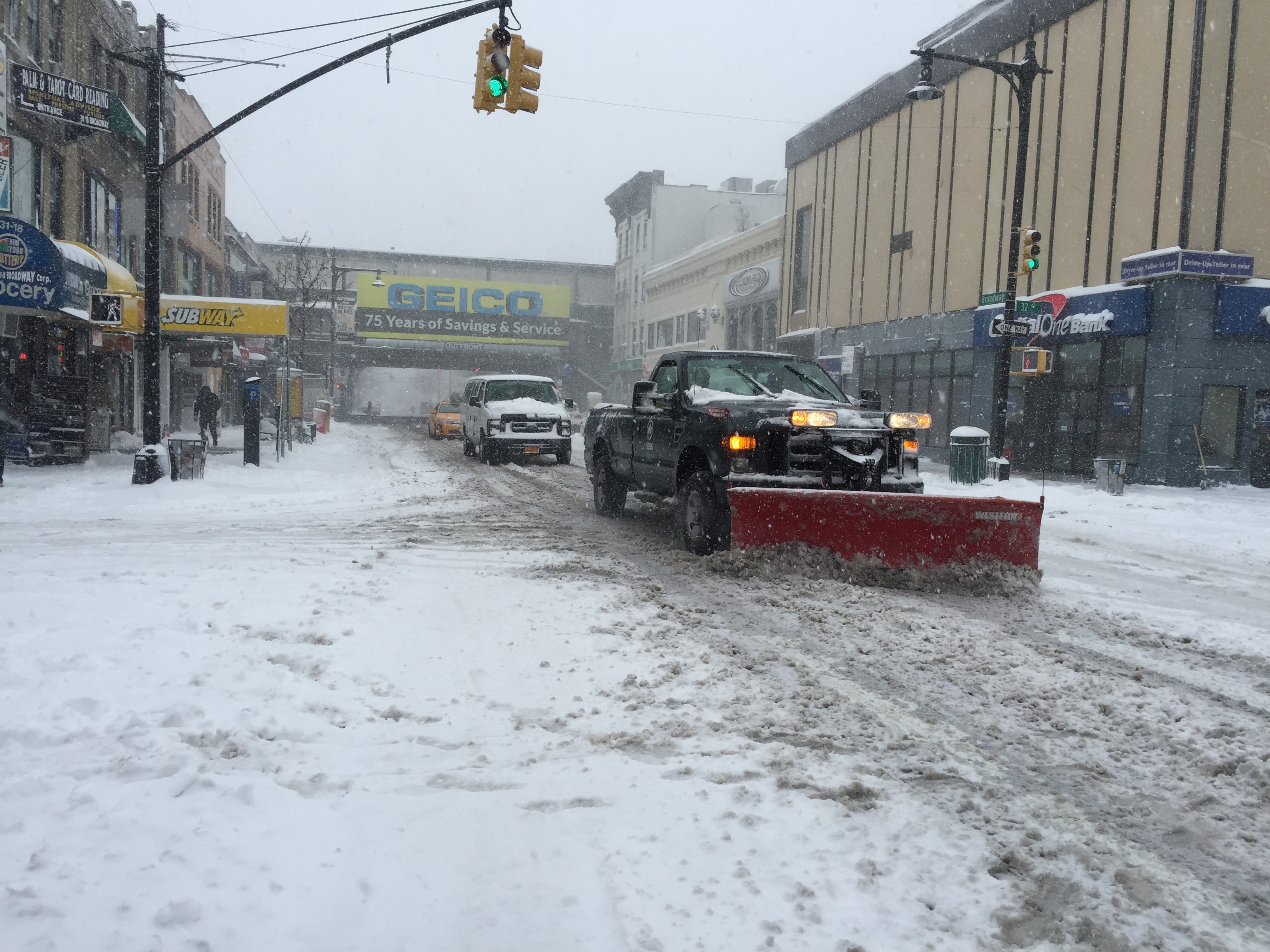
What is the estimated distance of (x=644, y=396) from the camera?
30.6ft

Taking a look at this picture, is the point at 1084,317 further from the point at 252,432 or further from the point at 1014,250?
the point at 252,432

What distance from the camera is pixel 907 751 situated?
3793 millimetres

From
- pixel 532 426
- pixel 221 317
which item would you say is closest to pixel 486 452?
pixel 532 426

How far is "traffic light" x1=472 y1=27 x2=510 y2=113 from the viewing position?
11.1 m

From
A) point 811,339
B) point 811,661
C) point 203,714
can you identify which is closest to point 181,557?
point 203,714

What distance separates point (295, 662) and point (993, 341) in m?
22.3

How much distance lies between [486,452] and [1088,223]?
14.6 meters

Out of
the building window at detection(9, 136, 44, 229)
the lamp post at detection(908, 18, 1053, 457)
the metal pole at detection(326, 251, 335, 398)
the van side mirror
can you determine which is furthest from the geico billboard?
the van side mirror

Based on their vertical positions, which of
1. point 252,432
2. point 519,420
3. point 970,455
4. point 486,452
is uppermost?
point 519,420

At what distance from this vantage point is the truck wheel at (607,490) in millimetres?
11008

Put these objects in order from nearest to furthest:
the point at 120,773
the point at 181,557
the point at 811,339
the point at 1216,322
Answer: the point at 120,773, the point at 181,557, the point at 1216,322, the point at 811,339

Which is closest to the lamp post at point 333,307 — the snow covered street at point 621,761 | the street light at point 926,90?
the street light at point 926,90

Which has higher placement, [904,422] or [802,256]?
[802,256]

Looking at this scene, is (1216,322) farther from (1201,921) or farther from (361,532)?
(1201,921)
